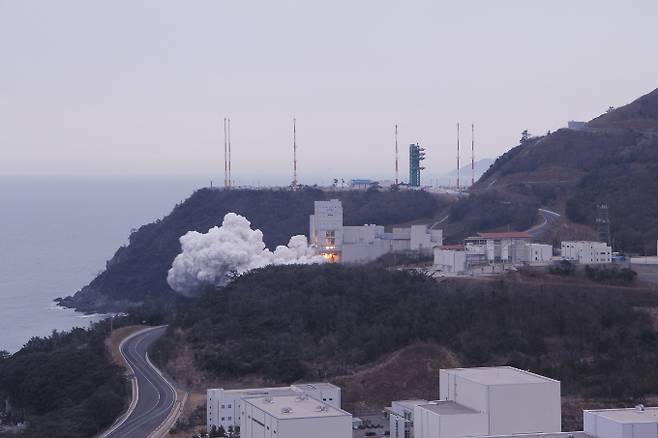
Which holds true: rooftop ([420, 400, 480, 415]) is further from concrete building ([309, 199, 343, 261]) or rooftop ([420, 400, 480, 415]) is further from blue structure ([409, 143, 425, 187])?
blue structure ([409, 143, 425, 187])

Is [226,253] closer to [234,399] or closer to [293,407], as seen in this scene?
[234,399]

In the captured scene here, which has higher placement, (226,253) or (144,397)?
(226,253)

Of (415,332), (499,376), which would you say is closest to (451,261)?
(415,332)

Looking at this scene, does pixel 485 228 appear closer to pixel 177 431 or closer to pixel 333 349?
pixel 333 349

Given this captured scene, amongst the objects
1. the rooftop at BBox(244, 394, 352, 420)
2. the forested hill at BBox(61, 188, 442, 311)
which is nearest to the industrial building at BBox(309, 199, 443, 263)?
the forested hill at BBox(61, 188, 442, 311)

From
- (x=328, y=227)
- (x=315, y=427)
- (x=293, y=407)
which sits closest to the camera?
(x=315, y=427)

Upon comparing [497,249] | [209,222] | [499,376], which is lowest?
[499,376]

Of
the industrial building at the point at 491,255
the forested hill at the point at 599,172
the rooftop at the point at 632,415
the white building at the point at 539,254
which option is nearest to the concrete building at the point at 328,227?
the industrial building at the point at 491,255

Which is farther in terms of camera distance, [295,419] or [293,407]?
[293,407]
